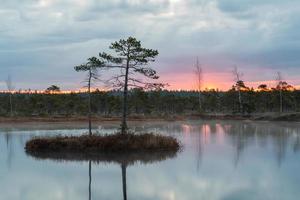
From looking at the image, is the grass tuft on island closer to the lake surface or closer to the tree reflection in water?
the tree reflection in water

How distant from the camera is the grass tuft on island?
1298 inches

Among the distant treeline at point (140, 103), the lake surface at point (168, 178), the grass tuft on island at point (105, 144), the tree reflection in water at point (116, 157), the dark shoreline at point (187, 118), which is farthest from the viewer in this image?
the distant treeline at point (140, 103)

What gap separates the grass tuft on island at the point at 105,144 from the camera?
108ft

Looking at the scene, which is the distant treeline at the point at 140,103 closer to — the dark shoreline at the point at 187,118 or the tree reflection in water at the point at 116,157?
the dark shoreline at the point at 187,118

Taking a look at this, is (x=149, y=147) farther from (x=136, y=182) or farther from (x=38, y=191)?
(x=38, y=191)

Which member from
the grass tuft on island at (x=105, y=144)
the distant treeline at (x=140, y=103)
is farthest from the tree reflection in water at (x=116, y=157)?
the distant treeline at (x=140, y=103)

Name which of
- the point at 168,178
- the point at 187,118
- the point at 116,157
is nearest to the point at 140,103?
the point at 187,118

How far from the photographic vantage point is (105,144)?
33188 millimetres

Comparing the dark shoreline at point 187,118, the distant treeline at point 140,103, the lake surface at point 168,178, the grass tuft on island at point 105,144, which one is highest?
the distant treeline at point 140,103

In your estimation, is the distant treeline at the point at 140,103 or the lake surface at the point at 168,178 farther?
the distant treeline at the point at 140,103

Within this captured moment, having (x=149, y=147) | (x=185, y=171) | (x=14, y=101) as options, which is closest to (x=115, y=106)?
(x=14, y=101)

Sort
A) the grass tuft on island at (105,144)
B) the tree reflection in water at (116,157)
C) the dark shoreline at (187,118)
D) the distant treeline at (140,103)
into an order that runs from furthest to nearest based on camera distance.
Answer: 1. the distant treeline at (140,103)
2. the dark shoreline at (187,118)
3. the grass tuft on island at (105,144)
4. the tree reflection in water at (116,157)

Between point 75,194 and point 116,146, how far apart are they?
50.4 feet

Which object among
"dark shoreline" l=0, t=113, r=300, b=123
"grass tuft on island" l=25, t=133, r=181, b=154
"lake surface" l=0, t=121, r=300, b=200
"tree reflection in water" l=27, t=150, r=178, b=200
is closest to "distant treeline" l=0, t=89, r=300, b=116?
"dark shoreline" l=0, t=113, r=300, b=123
